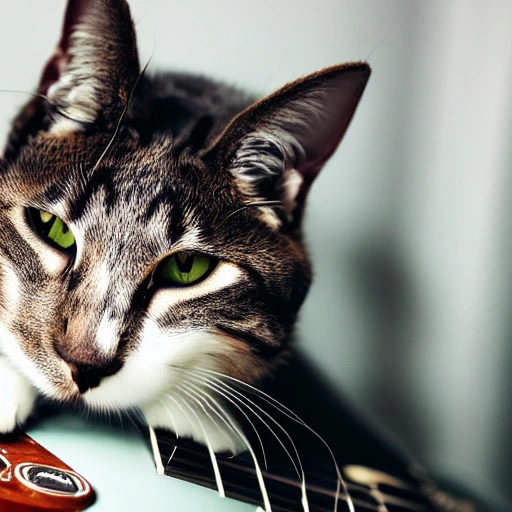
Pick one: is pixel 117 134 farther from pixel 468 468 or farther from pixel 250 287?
pixel 468 468

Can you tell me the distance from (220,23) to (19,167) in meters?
0.32

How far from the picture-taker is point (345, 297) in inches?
33.1

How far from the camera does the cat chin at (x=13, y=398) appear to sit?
64 centimetres

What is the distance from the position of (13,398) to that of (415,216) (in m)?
0.60

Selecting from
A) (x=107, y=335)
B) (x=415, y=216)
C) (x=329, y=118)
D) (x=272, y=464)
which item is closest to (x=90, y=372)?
(x=107, y=335)

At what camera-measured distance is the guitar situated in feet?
2.17

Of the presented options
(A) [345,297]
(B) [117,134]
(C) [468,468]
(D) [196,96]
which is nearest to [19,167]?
(B) [117,134]

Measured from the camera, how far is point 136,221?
65 cm

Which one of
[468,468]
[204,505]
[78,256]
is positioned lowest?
[468,468]

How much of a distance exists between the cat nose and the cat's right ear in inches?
10.9

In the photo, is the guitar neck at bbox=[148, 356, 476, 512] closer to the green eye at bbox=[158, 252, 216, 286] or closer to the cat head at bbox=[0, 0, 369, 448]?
the cat head at bbox=[0, 0, 369, 448]

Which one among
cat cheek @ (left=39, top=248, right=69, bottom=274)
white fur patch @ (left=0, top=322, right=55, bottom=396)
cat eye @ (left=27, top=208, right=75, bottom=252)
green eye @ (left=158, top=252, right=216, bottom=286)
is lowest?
white fur patch @ (left=0, top=322, right=55, bottom=396)

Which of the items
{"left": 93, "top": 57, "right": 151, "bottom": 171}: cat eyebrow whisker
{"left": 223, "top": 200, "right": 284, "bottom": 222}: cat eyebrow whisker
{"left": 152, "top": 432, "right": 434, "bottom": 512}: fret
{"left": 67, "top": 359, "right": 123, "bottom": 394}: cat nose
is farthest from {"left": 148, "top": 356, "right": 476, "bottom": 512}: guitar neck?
{"left": 93, "top": 57, "right": 151, "bottom": 171}: cat eyebrow whisker

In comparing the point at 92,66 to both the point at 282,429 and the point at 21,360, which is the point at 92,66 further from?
the point at 282,429
